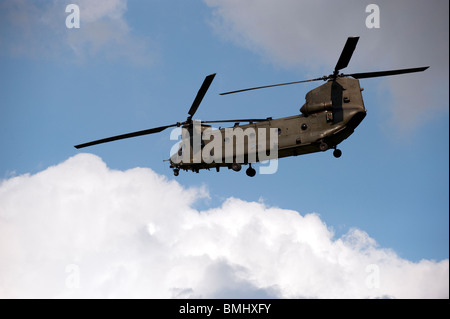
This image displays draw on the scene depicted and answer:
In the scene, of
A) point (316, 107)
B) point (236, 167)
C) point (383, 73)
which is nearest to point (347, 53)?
point (383, 73)

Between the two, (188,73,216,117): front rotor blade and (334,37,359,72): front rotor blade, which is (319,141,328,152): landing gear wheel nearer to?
(334,37,359,72): front rotor blade

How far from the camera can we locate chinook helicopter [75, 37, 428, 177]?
43.5 meters

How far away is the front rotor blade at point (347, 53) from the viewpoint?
135 ft

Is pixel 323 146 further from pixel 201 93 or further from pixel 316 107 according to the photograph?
pixel 201 93

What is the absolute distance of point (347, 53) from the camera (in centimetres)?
4231

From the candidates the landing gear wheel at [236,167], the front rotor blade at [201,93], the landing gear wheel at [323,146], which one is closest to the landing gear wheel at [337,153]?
the landing gear wheel at [323,146]

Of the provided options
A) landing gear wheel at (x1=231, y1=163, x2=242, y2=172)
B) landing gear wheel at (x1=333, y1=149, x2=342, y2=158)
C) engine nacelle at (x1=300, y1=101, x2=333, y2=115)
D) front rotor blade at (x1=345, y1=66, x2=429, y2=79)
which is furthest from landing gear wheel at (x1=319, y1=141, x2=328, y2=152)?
landing gear wheel at (x1=231, y1=163, x2=242, y2=172)

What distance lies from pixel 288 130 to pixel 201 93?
7885 mm

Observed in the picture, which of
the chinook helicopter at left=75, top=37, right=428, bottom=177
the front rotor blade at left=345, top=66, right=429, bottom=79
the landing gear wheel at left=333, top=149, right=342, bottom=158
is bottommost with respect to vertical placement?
the landing gear wheel at left=333, top=149, right=342, bottom=158
